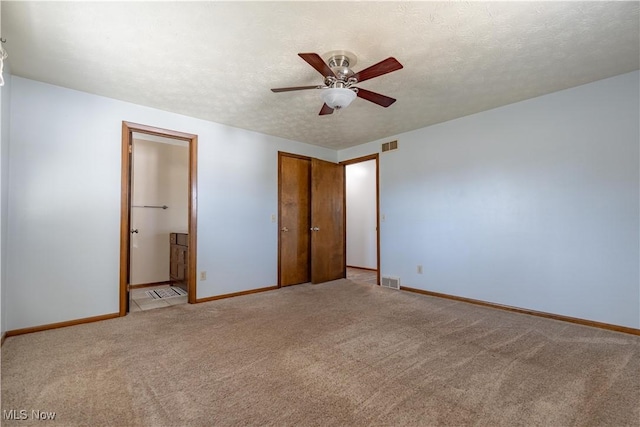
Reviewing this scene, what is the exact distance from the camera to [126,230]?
3203 mm

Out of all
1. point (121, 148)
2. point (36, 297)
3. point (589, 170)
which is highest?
point (121, 148)

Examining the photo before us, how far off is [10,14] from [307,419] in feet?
10.1

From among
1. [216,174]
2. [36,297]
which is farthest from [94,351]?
[216,174]

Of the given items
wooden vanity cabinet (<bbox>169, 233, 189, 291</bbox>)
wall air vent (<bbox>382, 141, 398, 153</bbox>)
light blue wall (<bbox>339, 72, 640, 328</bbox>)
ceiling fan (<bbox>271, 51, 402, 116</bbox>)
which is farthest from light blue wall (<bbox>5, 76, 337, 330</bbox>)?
light blue wall (<bbox>339, 72, 640, 328</bbox>)

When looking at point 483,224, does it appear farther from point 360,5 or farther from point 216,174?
point 216,174

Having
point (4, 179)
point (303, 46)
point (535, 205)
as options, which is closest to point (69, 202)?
point (4, 179)

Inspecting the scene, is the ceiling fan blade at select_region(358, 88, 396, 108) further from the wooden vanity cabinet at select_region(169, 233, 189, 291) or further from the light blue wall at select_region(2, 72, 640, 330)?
the wooden vanity cabinet at select_region(169, 233, 189, 291)

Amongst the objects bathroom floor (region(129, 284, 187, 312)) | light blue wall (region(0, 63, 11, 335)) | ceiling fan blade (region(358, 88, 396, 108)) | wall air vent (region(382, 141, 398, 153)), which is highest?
wall air vent (region(382, 141, 398, 153))

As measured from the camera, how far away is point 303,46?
7.22ft

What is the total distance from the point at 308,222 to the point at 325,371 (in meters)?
3.19

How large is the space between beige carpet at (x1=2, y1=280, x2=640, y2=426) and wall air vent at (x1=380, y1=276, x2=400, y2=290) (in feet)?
4.23

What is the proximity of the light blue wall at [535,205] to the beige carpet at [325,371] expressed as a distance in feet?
1.56

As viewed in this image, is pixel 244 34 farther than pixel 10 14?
Yes

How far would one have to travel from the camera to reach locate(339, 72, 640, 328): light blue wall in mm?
2705
